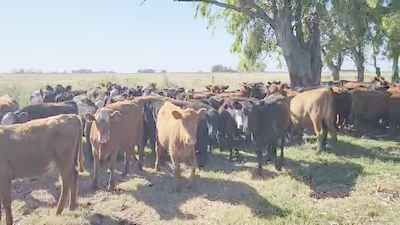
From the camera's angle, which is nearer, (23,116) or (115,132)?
(115,132)

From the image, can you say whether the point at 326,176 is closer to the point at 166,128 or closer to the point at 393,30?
the point at 166,128

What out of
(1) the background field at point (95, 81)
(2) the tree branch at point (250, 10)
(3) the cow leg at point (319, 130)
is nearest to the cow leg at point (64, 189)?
(3) the cow leg at point (319, 130)

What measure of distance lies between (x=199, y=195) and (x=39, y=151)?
2.95 meters

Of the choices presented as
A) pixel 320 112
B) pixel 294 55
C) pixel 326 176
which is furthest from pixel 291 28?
pixel 326 176

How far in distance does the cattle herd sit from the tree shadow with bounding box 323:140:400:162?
1.22 feet

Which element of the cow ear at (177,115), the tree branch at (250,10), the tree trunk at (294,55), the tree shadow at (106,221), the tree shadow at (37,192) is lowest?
the tree shadow at (106,221)

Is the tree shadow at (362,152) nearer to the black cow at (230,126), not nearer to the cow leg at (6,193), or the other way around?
the black cow at (230,126)

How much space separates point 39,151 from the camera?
7.18 metres

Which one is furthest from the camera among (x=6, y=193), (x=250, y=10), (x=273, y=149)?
(x=250, y=10)

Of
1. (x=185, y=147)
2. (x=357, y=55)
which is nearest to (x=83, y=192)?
(x=185, y=147)

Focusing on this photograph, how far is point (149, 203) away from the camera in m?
8.03

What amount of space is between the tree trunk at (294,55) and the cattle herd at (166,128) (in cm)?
401

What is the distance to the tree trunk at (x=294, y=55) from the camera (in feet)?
57.3

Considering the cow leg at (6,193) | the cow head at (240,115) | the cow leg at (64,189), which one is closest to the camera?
the cow leg at (6,193)
